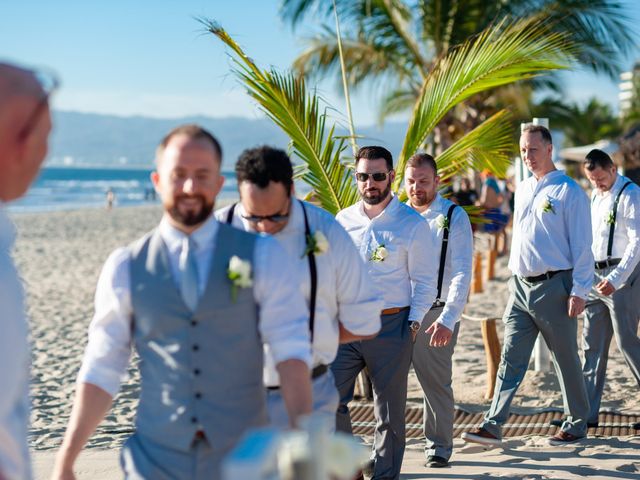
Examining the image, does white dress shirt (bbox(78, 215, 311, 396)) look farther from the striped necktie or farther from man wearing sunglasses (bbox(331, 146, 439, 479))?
man wearing sunglasses (bbox(331, 146, 439, 479))

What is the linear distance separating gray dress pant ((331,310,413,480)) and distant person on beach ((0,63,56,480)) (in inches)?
124

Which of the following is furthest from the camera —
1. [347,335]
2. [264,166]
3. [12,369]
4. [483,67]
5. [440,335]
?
[483,67]

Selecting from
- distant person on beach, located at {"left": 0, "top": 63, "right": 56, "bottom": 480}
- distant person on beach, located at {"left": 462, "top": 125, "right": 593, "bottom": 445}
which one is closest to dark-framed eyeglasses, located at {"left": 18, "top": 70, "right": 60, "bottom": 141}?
distant person on beach, located at {"left": 0, "top": 63, "right": 56, "bottom": 480}

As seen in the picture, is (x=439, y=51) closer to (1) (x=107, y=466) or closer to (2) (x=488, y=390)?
(2) (x=488, y=390)

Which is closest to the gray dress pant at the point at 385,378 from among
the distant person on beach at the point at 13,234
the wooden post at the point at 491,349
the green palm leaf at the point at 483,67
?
the wooden post at the point at 491,349

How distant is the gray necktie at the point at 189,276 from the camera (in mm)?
2922

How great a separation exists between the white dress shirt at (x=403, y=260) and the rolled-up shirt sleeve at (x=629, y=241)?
203cm

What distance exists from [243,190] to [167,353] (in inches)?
33.8

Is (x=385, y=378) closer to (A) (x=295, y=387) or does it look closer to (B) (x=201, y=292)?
(A) (x=295, y=387)

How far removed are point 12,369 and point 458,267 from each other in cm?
421

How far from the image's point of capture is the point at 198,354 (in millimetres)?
2873

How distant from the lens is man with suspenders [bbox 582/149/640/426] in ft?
22.7

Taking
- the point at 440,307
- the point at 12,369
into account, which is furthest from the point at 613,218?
the point at 12,369

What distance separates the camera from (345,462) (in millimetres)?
2121
